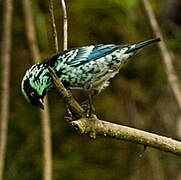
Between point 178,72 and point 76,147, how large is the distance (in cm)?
108

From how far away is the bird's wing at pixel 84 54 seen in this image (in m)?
2.14

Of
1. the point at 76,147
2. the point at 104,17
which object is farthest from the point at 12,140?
the point at 104,17

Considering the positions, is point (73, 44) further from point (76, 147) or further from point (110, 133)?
point (110, 133)

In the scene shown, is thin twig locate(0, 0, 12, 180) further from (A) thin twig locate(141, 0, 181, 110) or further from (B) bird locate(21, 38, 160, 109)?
(B) bird locate(21, 38, 160, 109)

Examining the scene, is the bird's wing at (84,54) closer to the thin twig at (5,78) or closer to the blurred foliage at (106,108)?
the thin twig at (5,78)

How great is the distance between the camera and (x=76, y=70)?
2.13 metres

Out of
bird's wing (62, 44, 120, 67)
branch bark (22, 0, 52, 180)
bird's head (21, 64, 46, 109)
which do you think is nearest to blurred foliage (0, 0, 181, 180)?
branch bark (22, 0, 52, 180)

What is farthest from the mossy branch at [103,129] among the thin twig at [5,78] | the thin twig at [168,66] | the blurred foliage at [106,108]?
the blurred foliage at [106,108]

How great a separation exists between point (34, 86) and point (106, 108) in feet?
7.29

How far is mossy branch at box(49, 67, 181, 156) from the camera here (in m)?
1.95

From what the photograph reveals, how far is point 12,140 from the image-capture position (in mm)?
4062

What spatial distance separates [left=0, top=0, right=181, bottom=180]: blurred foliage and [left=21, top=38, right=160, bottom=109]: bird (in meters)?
1.66

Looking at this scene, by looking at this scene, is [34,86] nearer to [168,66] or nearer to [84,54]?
[84,54]

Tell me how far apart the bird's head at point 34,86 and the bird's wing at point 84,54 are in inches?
5.6
